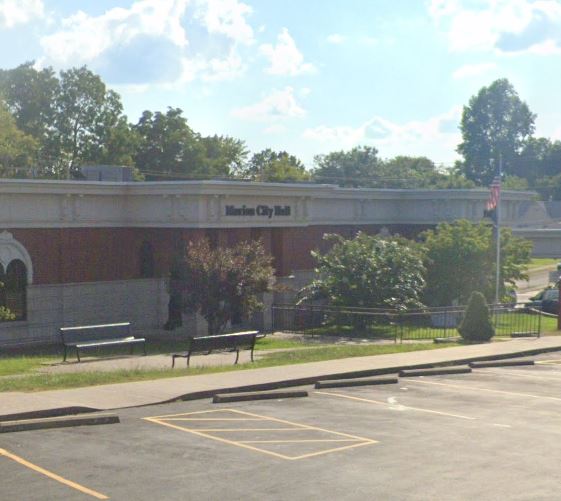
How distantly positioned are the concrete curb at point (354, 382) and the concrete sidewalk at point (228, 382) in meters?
0.55

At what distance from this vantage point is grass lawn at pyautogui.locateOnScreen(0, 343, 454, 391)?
20.0m

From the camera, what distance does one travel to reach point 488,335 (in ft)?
106

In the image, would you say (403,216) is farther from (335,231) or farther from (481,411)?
(481,411)

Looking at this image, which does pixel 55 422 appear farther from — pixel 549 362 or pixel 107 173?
pixel 107 173

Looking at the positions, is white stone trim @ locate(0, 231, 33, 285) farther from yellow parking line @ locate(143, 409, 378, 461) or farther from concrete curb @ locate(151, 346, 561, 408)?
yellow parking line @ locate(143, 409, 378, 461)

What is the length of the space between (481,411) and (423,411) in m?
1.09

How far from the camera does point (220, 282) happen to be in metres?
33.0

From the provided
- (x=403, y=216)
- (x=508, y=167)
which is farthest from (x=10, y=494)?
(x=508, y=167)

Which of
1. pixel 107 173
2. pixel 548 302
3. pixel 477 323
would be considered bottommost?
pixel 477 323

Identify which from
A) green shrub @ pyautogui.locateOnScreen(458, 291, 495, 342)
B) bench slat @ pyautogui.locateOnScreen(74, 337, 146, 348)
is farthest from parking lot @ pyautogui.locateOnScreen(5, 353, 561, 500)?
green shrub @ pyautogui.locateOnScreen(458, 291, 495, 342)

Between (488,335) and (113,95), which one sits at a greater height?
(113,95)

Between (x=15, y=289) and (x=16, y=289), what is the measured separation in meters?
0.04

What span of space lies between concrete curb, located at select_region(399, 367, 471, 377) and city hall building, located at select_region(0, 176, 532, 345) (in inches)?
548

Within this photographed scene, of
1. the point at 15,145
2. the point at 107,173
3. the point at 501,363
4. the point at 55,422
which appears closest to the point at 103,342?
the point at 501,363
